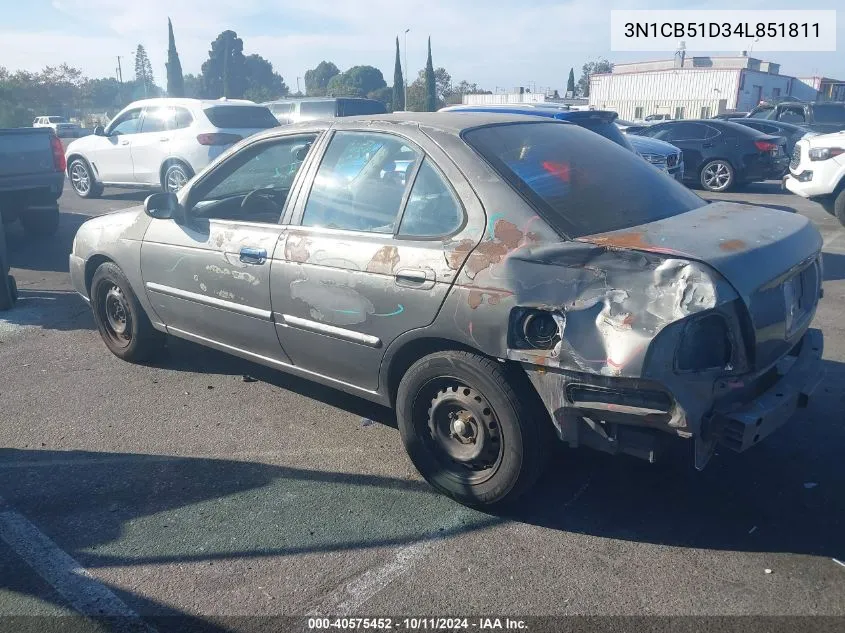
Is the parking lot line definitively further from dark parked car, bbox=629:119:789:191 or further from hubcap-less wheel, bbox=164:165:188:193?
dark parked car, bbox=629:119:789:191

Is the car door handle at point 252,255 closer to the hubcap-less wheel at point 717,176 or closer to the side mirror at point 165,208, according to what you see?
the side mirror at point 165,208

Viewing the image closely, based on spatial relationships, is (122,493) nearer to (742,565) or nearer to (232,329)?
(232,329)

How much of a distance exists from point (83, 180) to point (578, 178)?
12.8 metres

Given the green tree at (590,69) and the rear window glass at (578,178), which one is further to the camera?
the green tree at (590,69)

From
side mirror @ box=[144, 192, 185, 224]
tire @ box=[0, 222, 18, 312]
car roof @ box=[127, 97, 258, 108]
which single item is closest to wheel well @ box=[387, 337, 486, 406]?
side mirror @ box=[144, 192, 185, 224]

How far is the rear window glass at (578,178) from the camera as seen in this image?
126 inches

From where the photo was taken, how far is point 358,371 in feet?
12.1

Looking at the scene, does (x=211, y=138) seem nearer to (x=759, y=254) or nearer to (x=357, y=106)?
(x=357, y=106)

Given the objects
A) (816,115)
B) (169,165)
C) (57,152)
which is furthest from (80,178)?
(816,115)

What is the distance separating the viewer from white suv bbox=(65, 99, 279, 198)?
1172cm

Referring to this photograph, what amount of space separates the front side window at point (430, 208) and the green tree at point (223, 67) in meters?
82.6

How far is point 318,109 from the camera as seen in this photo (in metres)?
15.5

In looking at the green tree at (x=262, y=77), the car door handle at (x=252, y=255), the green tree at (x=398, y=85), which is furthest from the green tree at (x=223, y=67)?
the car door handle at (x=252, y=255)

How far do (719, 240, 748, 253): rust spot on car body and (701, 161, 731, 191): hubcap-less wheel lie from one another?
12.0 metres
